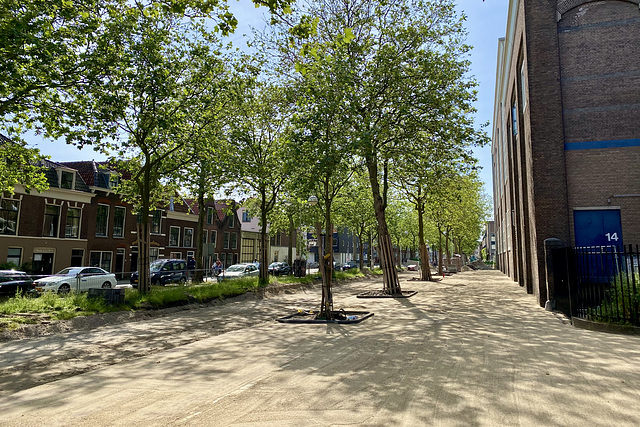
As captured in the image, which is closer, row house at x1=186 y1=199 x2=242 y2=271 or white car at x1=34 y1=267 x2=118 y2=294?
white car at x1=34 y1=267 x2=118 y2=294

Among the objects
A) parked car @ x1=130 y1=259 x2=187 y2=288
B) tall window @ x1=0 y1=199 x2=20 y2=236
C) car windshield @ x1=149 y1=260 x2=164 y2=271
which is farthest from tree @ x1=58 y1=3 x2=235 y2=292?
tall window @ x1=0 y1=199 x2=20 y2=236

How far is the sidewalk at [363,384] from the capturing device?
14.6ft

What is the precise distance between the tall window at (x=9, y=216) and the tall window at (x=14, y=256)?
1.13 meters

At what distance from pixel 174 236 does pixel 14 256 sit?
15888 millimetres

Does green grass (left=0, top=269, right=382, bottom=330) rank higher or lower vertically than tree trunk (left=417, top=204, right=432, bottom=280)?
lower

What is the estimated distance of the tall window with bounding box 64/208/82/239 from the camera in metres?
31.4

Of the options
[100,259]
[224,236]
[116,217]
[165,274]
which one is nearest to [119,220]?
[116,217]

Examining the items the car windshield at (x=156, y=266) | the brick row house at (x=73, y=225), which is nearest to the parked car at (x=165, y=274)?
the car windshield at (x=156, y=266)

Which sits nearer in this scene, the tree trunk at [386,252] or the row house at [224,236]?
the tree trunk at [386,252]

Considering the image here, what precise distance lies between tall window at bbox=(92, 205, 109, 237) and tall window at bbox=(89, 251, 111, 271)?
154 centimetres

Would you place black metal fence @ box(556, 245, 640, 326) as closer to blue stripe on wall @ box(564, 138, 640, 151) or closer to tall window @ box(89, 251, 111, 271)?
blue stripe on wall @ box(564, 138, 640, 151)

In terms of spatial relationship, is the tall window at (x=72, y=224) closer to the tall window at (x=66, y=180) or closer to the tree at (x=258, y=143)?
the tall window at (x=66, y=180)

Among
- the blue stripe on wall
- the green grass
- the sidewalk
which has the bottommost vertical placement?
the sidewalk

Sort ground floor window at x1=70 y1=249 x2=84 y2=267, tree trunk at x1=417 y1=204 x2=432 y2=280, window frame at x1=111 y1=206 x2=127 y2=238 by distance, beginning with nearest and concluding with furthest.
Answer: tree trunk at x1=417 y1=204 x2=432 y2=280 → ground floor window at x1=70 y1=249 x2=84 y2=267 → window frame at x1=111 y1=206 x2=127 y2=238
